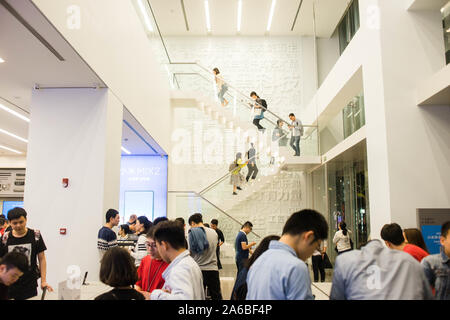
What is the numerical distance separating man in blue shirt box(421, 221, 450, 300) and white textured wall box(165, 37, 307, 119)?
12.3 m

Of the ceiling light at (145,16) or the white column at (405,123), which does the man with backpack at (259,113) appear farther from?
the white column at (405,123)

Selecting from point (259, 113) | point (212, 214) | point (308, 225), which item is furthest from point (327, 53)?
point (308, 225)

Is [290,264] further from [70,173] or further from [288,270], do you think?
[70,173]

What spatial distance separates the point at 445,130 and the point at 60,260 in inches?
246

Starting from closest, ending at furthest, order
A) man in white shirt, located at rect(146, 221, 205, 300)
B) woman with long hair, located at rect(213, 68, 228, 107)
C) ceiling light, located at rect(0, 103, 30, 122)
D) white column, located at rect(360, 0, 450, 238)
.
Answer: man in white shirt, located at rect(146, 221, 205, 300) → white column, located at rect(360, 0, 450, 238) → ceiling light, located at rect(0, 103, 30, 122) → woman with long hair, located at rect(213, 68, 228, 107)

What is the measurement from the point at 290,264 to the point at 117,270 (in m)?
1.00

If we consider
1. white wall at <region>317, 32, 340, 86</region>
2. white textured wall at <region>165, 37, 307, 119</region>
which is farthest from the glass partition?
white textured wall at <region>165, 37, 307, 119</region>

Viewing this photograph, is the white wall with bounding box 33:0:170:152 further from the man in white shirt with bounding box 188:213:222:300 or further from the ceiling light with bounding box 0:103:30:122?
the man in white shirt with bounding box 188:213:222:300

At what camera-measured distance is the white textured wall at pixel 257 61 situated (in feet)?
49.0

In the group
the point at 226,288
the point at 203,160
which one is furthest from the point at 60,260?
the point at 203,160

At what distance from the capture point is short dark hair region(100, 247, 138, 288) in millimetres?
2117

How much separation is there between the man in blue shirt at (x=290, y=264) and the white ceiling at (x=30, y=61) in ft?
11.7

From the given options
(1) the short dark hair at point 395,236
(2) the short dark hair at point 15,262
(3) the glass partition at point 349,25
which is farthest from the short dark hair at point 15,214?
(3) the glass partition at point 349,25

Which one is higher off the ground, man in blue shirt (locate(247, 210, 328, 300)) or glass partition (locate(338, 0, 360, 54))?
glass partition (locate(338, 0, 360, 54))
